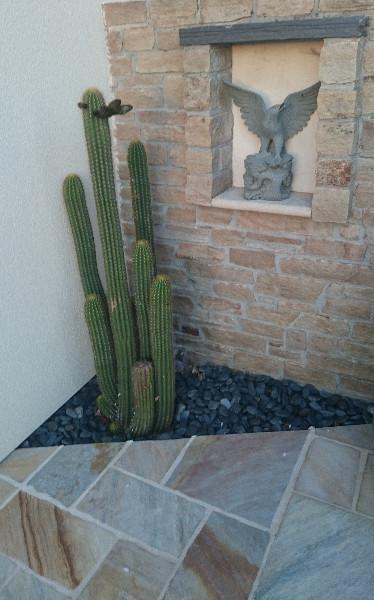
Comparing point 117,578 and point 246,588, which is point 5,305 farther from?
point 246,588

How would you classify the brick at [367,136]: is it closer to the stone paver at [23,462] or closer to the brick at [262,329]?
the brick at [262,329]

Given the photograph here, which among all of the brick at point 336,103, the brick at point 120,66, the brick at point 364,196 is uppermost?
the brick at point 120,66

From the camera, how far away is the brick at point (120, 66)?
2781 mm

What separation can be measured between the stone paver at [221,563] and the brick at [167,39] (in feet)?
7.28

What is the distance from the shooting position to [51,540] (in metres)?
2.20

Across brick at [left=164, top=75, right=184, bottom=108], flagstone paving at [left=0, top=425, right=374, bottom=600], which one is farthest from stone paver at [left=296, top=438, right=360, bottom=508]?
brick at [left=164, top=75, right=184, bottom=108]

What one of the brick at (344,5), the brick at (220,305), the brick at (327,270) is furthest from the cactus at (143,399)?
the brick at (344,5)

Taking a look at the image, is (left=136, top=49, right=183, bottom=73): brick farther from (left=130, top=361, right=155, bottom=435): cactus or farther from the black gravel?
the black gravel

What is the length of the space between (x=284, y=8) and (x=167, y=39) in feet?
1.99

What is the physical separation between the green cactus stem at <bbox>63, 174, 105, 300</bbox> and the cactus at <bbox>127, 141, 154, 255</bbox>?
0.27m

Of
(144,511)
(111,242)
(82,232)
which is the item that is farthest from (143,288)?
(144,511)

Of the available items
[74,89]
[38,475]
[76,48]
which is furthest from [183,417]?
[76,48]

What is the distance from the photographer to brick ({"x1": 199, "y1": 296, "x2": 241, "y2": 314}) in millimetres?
3048

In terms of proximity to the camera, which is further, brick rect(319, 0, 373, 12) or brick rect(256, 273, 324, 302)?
brick rect(256, 273, 324, 302)
